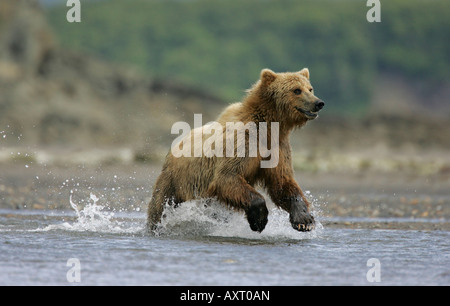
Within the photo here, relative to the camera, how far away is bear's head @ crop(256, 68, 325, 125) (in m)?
8.38

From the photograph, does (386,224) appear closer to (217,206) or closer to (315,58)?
(217,206)

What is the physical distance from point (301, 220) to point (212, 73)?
1628 inches

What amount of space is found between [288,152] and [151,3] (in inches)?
1963

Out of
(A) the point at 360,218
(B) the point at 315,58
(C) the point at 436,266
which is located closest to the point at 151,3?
(B) the point at 315,58

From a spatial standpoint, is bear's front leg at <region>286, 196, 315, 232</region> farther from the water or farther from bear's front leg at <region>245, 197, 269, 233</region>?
bear's front leg at <region>245, 197, 269, 233</region>

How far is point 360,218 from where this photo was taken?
11016 mm

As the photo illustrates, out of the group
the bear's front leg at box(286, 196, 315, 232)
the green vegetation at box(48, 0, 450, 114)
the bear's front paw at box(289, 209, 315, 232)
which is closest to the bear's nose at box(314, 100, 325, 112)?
the bear's front leg at box(286, 196, 315, 232)

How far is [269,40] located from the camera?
172 feet

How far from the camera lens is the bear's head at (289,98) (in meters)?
8.38

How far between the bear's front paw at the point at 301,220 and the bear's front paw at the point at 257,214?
0.32 m

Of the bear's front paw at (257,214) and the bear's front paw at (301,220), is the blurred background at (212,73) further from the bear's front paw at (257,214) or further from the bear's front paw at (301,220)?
the bear's front paw at (257,214)

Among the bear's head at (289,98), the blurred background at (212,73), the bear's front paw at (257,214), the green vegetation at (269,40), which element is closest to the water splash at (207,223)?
the bear's front paw at (257,214)

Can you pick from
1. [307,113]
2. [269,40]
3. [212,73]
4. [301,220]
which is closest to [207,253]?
[301,220]

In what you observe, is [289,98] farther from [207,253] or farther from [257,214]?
[207,253]
